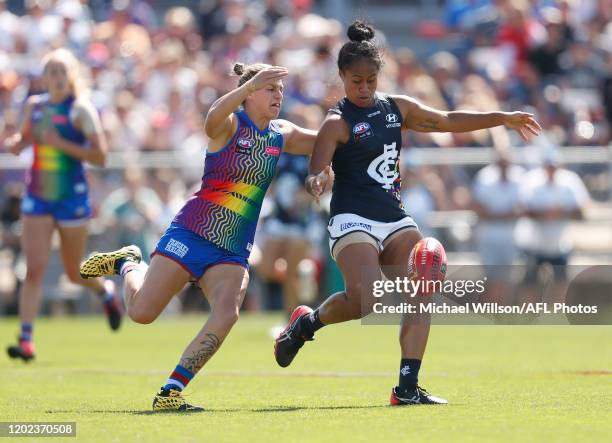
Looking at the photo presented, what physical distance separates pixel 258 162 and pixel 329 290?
399 inches

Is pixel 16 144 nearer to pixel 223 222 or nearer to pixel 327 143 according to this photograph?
pixel 223 222

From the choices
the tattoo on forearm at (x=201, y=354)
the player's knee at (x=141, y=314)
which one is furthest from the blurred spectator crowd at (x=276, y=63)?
the tattoo on forearm at (x=201, y=354)

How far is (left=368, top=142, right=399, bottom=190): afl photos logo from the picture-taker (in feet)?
30.2

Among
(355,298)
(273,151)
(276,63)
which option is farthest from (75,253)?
(276,63)

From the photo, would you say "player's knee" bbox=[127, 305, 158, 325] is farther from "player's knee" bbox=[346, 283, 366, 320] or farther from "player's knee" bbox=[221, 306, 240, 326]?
"player's knee" bbox=[346, 283, 366, 320]

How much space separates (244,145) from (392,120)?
1084mm

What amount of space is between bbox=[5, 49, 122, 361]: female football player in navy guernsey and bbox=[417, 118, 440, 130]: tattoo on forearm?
431 cm

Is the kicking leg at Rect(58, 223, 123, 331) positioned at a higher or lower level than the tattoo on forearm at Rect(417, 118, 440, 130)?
lower

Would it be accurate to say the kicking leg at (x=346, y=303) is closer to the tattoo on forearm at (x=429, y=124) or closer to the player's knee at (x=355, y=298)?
the player's knee at (x=355, y=298)

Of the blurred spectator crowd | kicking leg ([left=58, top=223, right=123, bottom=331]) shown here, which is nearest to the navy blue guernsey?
kicking leg ([left=58, top=223, right=123, bottom=331])

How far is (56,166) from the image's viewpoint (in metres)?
13.1

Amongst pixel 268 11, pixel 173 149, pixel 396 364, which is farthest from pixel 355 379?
pixel 268 11

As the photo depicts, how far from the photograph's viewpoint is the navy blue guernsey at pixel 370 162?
915 centimetres

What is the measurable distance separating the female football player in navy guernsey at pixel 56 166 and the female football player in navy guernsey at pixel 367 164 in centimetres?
418
